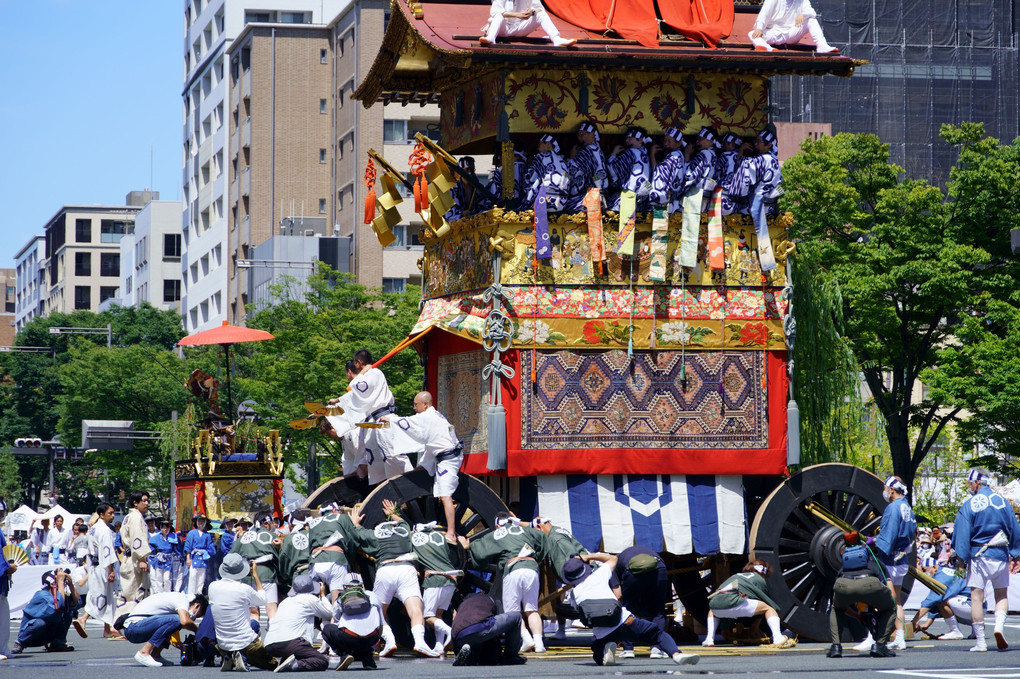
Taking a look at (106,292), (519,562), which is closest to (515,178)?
(519,562)

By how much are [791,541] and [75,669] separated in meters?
9.00

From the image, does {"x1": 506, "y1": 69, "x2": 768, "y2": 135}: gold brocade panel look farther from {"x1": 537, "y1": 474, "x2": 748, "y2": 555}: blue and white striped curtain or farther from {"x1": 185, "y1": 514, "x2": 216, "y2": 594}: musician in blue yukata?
{"x1": 185, "y1": 514, "x2": 216, "y2": 594}: musician in blue yukata

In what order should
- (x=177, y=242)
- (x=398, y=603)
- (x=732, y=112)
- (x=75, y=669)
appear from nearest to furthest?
(x=75, y=669) < (x=398, y=603) < (x=732, y=112) < (x=177, y=242)

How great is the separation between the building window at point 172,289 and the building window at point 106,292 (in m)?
23.3

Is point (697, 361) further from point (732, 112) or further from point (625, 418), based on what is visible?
point (732, 112)

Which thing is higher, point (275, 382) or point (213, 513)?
point (275, 382)

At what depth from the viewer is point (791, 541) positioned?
19391mm

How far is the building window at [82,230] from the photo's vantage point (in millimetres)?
133250

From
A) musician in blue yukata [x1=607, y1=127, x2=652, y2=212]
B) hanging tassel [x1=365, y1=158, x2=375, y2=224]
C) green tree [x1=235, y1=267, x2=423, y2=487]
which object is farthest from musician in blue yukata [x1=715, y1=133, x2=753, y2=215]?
green tree [x1=235, y1=267, x2=423, y2=487]

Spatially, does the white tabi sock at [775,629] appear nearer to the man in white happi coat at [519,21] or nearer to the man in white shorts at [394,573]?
the man in white shorts at [394,573]

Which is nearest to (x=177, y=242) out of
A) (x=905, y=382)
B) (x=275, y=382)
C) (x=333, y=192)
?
(x=333, y=192)

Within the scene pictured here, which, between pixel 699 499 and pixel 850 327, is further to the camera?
pixel 850 327

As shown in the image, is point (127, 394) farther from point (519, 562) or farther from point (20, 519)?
point (519, 562)

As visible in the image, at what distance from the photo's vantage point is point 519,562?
17.5 m
